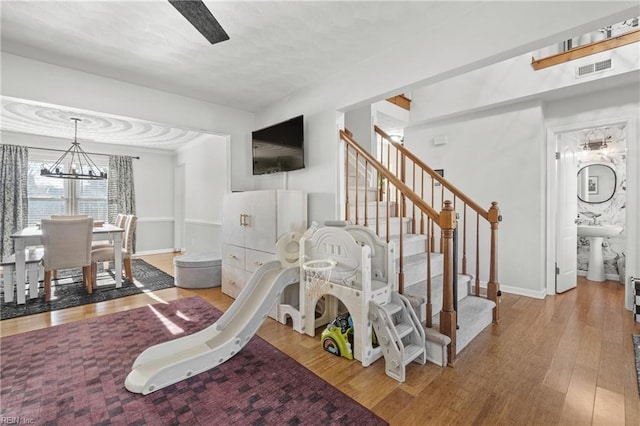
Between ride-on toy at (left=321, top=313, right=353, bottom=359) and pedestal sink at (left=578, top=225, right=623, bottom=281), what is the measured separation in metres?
4.40

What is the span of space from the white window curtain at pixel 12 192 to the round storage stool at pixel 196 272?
370 centimetres

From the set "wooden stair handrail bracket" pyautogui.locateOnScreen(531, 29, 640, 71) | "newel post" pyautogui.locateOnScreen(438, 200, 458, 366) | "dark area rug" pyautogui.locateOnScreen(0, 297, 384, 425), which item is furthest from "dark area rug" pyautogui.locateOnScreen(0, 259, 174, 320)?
"wooden stair handrail bracket" pyautogui.locateOnScreen(531, 29, 640, 71)

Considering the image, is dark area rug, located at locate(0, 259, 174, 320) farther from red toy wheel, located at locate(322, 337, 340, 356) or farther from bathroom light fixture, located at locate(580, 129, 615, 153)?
bathroom light fixture, located at locate(580, 129, 615, 153)

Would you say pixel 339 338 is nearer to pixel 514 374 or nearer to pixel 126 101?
pixel 514 374

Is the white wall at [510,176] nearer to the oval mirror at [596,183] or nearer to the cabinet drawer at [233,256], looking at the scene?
the oval mirror at [596,183]

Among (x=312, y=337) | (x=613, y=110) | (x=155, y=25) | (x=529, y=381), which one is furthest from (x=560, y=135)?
(x=155, y=25)

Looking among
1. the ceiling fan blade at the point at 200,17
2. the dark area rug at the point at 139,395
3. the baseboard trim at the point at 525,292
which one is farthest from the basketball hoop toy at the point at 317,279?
the baseboard trim at the point at 525,292

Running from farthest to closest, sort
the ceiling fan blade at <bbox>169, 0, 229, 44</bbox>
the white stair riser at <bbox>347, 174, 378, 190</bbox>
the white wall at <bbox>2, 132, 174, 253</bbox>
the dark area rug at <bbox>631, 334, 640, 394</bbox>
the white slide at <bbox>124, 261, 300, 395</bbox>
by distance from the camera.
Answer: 1. the white wall at <bbox>2, 132, 174, 253</bbox>
2. the white stair riser at <bbox>347, 174, 378, 190</bbox>
3. the dark area rug at <bbox>631, 334, 640, 394</bbox>
4. the white slide at <bbox>124, 261, 300, 395</bbox>
5. the ceiling fan blade at <bbox>169, 0, 229, 44</bbox>

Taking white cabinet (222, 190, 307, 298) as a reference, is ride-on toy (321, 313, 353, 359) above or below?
below

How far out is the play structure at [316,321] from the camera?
1.95 m

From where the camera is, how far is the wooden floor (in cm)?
161

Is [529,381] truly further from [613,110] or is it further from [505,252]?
[613,110]

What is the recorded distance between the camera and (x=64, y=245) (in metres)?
3.57

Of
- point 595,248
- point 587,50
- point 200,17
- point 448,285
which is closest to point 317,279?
point 448,285
